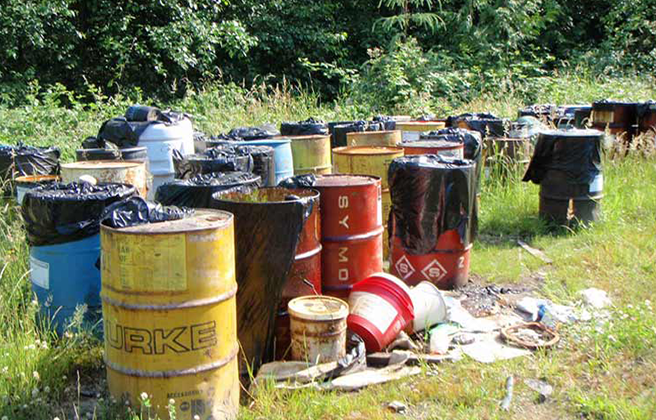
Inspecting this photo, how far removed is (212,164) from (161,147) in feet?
4.69

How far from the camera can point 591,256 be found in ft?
20.0

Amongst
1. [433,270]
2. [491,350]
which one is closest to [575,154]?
[433,270]

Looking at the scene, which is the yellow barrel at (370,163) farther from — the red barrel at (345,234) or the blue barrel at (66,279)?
the blue barrel at (66,279)

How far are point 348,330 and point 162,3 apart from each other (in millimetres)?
13229

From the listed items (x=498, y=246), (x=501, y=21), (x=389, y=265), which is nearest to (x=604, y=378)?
(x=389, y=265)

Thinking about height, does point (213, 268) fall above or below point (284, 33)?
below

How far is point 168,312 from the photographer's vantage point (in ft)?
10.3

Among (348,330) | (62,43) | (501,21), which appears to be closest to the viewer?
(348,330)

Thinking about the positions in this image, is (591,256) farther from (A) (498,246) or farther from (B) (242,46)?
(B) (242,46)

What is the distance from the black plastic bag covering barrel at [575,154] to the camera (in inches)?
266

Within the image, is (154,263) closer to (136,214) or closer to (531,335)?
(136,214)

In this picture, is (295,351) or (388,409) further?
(295,351)

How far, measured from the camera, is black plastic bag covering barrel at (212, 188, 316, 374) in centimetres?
383

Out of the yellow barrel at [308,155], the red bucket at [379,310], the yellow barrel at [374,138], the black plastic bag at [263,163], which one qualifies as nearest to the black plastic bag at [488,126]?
the yellow barrel at [374,138]
